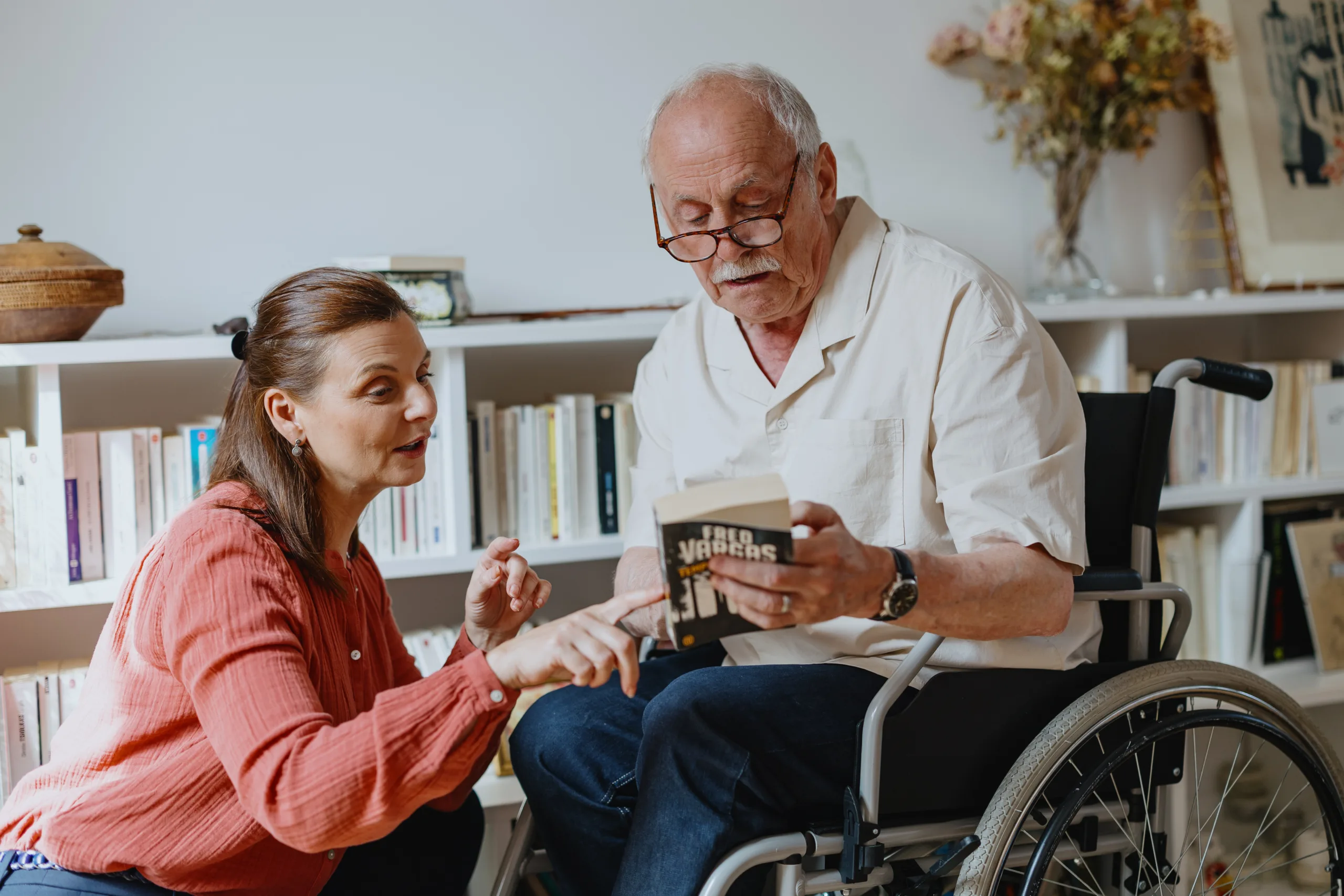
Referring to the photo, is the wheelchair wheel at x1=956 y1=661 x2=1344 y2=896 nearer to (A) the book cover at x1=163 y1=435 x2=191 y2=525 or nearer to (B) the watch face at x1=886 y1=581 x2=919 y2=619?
(B) the watch face at x1=886 y1=581 x2=919 y2=619

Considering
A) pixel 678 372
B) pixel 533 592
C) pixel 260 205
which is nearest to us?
pixel 533 592

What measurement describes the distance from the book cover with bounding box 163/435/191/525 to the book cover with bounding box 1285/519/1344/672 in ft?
7.04

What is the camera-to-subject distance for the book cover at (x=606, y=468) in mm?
2049

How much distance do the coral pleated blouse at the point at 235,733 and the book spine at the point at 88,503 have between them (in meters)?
0.59

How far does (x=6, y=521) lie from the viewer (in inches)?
68.4

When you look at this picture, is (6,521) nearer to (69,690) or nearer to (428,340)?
(69,690)

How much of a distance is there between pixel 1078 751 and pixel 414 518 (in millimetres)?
1124

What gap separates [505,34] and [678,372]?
918mm

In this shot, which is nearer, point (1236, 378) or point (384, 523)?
point (1236, 378)

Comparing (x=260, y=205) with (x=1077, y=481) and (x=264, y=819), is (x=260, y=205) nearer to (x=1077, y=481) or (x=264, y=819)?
(x=264, y=819)

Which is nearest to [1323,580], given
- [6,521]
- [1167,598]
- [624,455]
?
[1167,598]

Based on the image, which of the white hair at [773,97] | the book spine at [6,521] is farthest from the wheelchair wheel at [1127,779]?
the book spine at [6,521]

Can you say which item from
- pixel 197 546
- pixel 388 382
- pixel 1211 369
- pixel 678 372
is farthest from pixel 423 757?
pixel 1211 369

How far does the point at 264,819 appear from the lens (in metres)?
1.04
